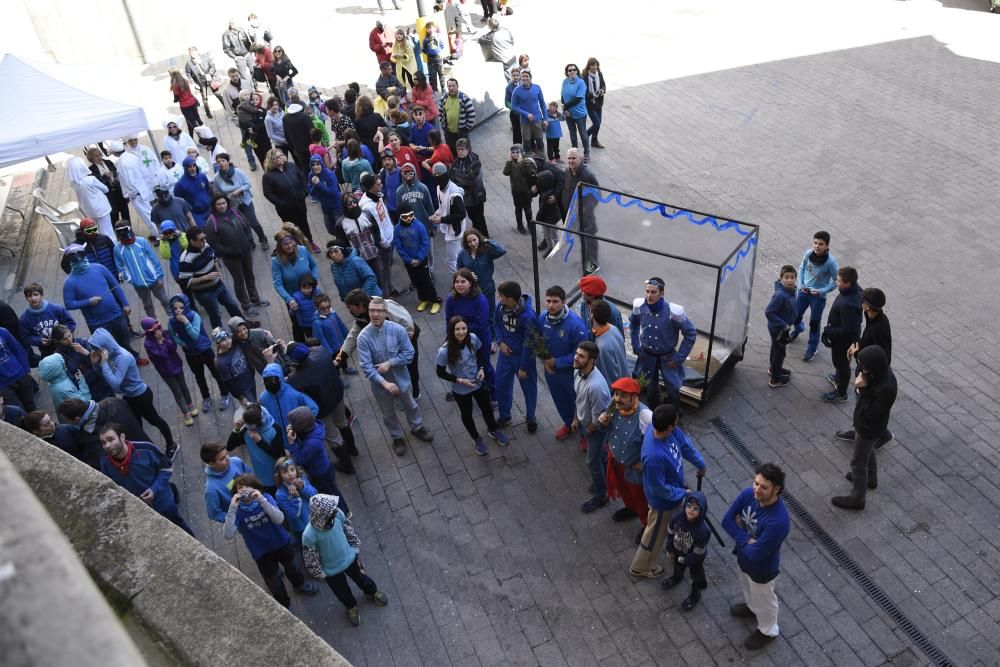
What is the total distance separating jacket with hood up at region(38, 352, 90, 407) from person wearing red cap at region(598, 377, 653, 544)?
483cm

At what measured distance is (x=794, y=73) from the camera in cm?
1591

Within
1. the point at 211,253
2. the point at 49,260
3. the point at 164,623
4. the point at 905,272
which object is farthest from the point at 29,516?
the point at 49,260

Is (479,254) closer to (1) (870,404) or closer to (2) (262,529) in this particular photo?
(2) (262,529)

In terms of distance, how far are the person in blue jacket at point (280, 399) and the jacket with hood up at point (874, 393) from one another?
14.6 ft

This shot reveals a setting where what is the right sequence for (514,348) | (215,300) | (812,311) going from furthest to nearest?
(215,300)
(812,311)
(514,348)

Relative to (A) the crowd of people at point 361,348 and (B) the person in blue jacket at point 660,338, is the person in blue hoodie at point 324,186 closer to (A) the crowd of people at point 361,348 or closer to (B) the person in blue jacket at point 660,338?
(A) the crowd of people at point 361,348

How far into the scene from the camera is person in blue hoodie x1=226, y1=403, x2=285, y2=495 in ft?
20.4

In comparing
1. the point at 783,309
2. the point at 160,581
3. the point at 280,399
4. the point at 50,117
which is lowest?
the point at 783,309

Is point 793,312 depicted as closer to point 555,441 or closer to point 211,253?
point 555,441

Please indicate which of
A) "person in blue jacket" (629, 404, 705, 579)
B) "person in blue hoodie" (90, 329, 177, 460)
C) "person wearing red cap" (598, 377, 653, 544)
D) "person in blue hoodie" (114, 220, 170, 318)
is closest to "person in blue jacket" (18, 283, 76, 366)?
"person in blue hoodie" (90, 329, 177, 460)

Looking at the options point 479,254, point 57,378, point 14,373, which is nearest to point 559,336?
point 479,254

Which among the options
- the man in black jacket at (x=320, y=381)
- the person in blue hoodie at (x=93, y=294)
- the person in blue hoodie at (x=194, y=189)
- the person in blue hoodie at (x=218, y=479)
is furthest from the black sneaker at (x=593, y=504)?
the person in blue hoodie at (x=194, y=189)

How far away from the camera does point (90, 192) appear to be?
434 inches

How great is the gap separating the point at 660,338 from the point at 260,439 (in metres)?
3.63
